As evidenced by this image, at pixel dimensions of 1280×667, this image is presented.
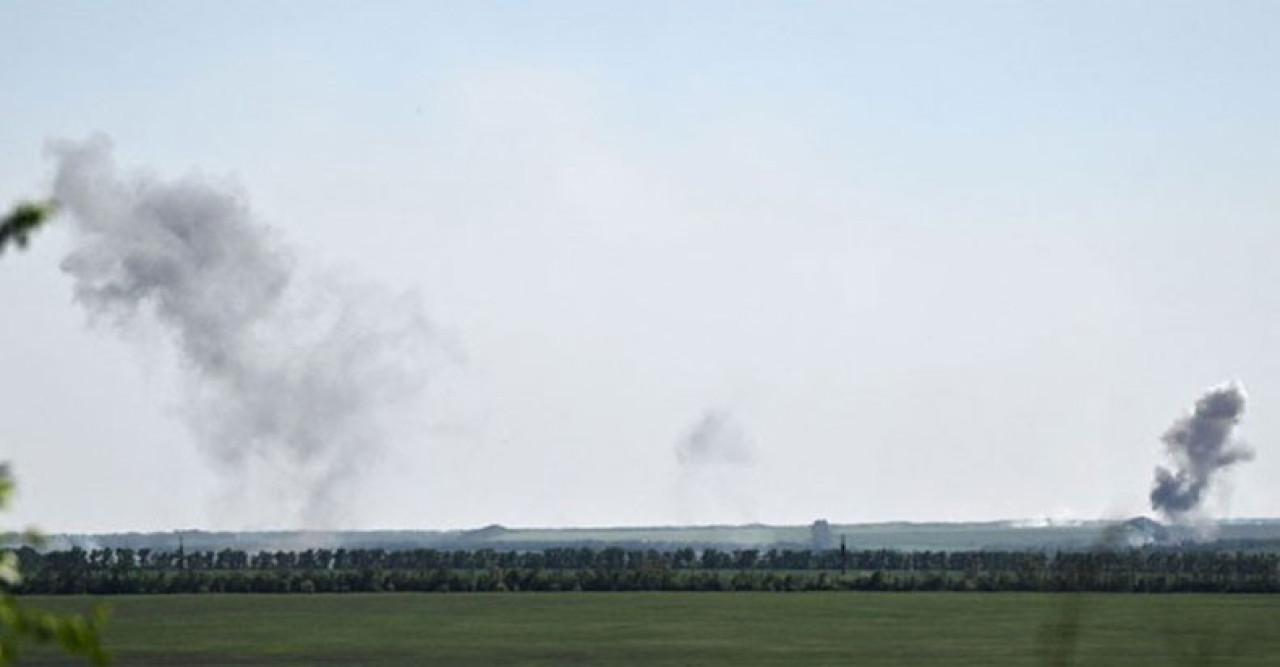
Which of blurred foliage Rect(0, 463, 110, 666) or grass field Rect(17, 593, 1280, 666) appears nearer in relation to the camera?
blurred foliage Rect(0, 463, 110, 666)

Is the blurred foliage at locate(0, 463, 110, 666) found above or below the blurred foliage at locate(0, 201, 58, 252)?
below

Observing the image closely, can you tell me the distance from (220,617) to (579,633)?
45.9ft

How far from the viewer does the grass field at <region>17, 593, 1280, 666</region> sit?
51.3 meters

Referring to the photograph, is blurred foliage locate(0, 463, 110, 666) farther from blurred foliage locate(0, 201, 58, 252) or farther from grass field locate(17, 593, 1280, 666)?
grass field locate(17, 593, 1280, 666)

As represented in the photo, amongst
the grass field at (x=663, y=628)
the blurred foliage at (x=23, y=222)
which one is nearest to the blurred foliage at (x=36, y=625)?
the blurred foliage at (x=23, y=222)

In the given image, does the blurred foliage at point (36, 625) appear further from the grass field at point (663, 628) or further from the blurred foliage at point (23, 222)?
the grass field at point (663, 628)

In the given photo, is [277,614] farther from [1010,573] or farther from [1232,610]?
[1010,573]

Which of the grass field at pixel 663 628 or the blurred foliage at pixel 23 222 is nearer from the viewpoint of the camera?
the blurred foliage at pixel 23 222

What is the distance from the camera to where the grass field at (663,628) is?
5128cm

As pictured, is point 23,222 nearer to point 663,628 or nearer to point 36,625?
point 36,625

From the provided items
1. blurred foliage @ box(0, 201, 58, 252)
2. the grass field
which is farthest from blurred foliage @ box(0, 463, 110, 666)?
the grass field

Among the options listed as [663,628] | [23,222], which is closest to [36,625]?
[23,222]

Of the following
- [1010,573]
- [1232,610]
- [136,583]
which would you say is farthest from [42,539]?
[1010,573]

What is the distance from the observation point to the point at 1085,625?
213ft
